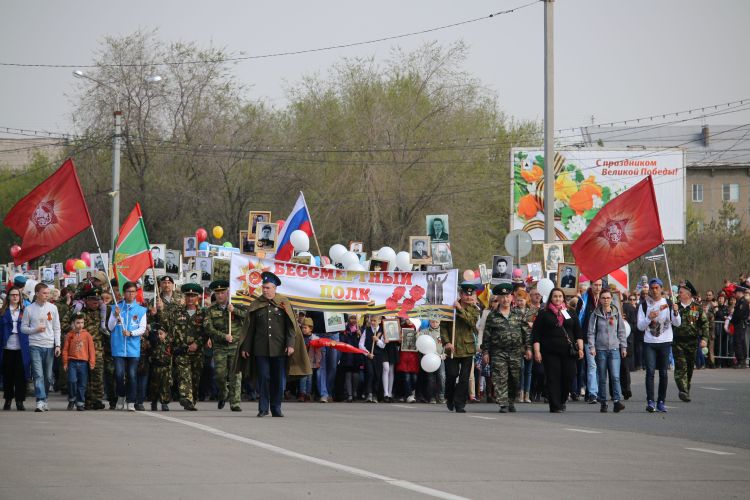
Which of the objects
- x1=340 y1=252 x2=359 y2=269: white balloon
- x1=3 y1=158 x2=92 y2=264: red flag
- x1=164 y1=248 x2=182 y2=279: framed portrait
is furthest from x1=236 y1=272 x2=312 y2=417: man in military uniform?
x1=164 y1=248 x2=182 y2=279: framed portrait

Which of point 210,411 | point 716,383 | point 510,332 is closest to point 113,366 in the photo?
point 210,411

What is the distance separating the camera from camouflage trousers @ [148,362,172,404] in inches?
781

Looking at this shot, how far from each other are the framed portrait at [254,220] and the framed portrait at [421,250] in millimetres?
3136

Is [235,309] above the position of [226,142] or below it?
below

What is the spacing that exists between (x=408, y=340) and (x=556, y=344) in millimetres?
4293

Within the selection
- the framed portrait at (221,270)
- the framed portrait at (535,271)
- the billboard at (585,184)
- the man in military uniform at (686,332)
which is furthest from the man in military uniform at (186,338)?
the billboard at (585,184)

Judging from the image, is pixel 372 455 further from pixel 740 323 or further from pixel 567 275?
pixel 740 323

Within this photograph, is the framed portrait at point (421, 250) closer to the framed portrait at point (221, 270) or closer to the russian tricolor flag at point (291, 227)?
the russian tricolor flag at point (291, 227)

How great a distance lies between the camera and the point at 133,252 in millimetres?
23188

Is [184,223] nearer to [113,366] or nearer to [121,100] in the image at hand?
[121,100]

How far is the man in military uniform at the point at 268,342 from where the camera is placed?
1820 cm

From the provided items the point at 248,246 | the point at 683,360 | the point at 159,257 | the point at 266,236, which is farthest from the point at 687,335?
the point at 159,257

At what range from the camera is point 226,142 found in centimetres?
5369

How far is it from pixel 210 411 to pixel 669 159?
3559 centimetres
